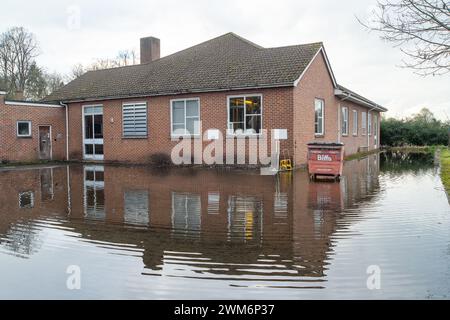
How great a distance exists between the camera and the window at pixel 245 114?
18250 mm

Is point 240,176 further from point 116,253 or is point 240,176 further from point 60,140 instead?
point 60,140

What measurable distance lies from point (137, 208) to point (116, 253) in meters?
3.46

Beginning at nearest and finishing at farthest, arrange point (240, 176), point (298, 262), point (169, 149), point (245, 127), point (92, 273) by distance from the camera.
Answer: point (92, 273)
point (298, 262)
point (240, 176)
point (245, 127)
point (169, 149)

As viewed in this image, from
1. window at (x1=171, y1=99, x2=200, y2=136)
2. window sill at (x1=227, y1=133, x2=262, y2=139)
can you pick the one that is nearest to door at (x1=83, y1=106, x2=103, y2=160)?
window at (x1=171, y1=99, x2=200, y2=136)

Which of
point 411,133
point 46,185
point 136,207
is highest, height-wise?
point 411,133

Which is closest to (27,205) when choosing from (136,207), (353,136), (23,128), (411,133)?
(136,207)

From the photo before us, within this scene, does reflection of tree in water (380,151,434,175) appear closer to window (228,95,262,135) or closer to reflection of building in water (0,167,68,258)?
window (228,95,262,135)

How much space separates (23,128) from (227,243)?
20101mm

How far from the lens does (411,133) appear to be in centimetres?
3988

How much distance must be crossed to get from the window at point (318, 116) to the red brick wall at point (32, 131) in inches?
547

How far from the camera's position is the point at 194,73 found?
21.1m

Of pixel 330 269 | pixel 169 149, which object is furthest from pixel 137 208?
pixel 169 149

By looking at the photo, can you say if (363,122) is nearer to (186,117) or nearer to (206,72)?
(206,72)
